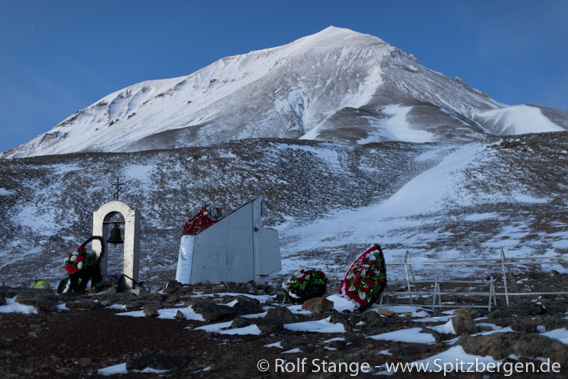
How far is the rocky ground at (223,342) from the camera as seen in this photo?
195 inches

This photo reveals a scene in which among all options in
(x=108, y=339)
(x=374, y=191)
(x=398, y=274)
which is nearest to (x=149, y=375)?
(x=108, y=339)

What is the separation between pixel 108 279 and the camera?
13.1m

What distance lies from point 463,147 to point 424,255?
123 feet

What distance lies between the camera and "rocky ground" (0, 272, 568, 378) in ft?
16.2

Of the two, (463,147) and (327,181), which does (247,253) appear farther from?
(463,147)

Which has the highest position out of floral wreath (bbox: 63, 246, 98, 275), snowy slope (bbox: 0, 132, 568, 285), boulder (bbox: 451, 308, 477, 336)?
snowy slope (bbox: 0, 132, 568, 285)

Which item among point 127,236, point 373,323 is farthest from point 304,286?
point 127,236

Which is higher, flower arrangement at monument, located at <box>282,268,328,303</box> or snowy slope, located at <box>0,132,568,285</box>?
snowy slope, located at <box>0,132,568,285</box>

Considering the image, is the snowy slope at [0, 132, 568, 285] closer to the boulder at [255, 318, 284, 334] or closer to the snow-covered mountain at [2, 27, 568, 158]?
the boulder at [255, 318, 284, 334]

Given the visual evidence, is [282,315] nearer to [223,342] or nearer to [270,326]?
[270,326]

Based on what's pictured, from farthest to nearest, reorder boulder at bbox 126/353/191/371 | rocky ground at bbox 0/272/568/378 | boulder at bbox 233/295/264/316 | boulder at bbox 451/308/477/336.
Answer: boulder at bbox 233/295/264/316
boulder at bbox 451/308/477/336
boulder at bbox 126/353/191/371
rocky ground at bbox 0/272/568/378

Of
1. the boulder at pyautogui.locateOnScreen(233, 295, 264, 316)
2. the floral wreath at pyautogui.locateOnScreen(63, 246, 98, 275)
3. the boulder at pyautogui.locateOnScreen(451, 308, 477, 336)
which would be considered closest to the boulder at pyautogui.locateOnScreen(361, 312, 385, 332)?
the boulder at pyautogui.locateOnScreen(451, 308, 477, 336)

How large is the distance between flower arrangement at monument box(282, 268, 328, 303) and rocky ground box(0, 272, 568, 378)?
1.47 meters

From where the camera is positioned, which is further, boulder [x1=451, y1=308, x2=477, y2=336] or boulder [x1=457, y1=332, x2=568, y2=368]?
boulder [x1=451, y1=308, x2=477, y2=336]
